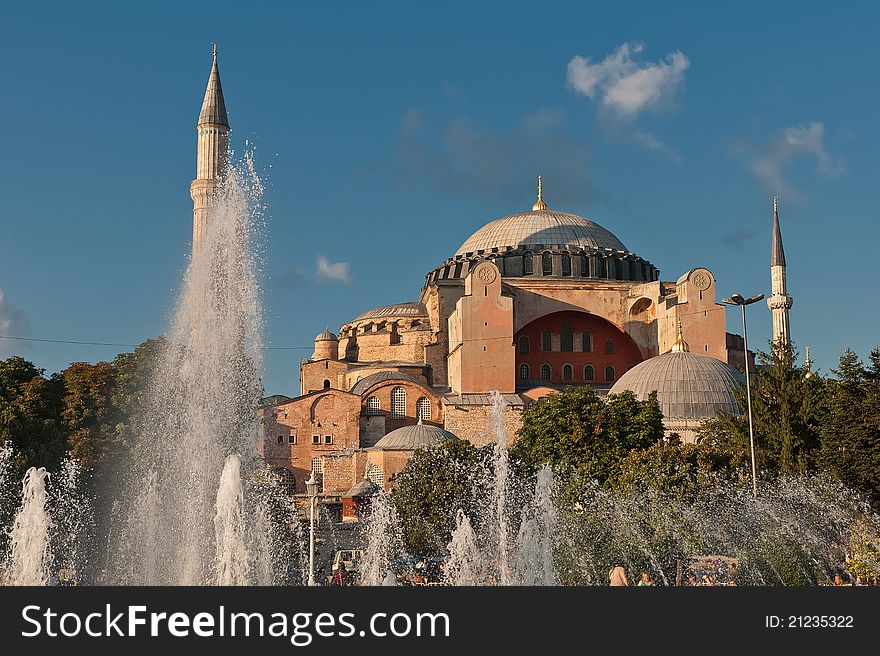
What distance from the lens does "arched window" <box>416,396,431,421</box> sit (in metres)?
45.9

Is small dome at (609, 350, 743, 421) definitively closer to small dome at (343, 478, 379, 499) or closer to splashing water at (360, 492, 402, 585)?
small dome at (343, 478, 379, 499)

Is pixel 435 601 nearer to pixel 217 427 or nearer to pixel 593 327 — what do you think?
pixel 217 427

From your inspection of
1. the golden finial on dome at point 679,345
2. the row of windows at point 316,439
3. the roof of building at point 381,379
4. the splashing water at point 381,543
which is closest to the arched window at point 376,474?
the row of windows at point 316,439

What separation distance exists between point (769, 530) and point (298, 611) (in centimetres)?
1347

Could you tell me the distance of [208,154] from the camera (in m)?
45.0

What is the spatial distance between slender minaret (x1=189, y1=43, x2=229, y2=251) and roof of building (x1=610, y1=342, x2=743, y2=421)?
16.6 metres

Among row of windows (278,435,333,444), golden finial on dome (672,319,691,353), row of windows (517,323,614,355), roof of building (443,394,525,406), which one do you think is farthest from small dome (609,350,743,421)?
row of windows (278,435,333,444)

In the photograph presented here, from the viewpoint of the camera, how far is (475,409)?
42.4 metres

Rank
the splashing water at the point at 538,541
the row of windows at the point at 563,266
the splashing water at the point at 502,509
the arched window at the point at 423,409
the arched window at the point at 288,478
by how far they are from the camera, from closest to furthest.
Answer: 1. the splashing water at the point at 502,509
2. the splashing water at the point at 538,541
3. the arched window at the point at 288,478
4. the arched window at the point at 423,409
5. the row of windows at the point at 563,266

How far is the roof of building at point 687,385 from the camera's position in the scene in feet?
124

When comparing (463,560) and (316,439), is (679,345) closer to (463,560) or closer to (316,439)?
(316,439)

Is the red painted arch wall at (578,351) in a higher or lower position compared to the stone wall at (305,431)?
higher

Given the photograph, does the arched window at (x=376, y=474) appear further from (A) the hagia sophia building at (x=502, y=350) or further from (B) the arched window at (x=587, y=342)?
(B) the arched window at (x=587, y=342)

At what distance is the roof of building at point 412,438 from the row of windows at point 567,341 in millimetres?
9688
